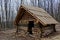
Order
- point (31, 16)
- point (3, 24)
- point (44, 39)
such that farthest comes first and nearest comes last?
1. point (3, 24)
2. point (31, 16)
3. point (44, 39)

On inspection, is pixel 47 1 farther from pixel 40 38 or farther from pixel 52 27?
pixel 40 38

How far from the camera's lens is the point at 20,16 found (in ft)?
44.1

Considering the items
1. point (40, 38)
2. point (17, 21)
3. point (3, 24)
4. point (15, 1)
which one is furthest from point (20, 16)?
point (15, 1)

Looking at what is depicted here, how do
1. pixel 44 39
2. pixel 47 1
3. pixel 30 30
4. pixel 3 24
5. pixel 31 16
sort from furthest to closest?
pixel 47 1 < pixel 3 24 < pixel 30 30 < pixel 31 16 < pixel 44 39

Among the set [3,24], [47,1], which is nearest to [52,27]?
[3,24]

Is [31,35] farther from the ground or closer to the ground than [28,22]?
closer to the ground

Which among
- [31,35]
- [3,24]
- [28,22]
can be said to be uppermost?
[28,22]

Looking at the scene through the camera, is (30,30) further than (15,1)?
No

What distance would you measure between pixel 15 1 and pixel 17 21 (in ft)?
84.5

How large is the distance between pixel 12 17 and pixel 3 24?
428 centimetres

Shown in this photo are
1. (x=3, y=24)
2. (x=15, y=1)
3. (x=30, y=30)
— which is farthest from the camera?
(x=15, y=1)

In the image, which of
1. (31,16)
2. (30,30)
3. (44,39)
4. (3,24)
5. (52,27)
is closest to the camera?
(44,39)

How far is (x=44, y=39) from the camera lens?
36.9ft

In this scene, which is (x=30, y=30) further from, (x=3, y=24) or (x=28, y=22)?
Answer: (x=3, y=24)
